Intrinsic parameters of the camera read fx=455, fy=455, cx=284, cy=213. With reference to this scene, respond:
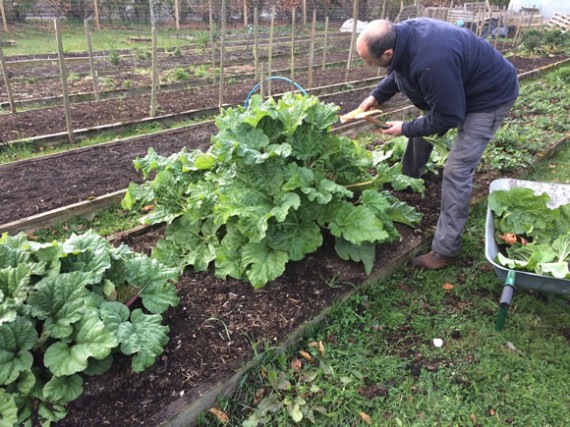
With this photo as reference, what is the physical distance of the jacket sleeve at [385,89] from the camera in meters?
4.00

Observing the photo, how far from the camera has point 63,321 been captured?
7.34 ft

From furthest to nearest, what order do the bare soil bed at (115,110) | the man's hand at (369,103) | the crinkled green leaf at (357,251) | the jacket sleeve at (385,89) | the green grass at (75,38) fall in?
the green grass at (75,38) → the bare soil bed at (115,110) → the man's hand at (369,103) → the jacket sleeve at (385,89) → the crinkled green leaf at (357,251)

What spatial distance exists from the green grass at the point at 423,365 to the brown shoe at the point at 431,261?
0.12m

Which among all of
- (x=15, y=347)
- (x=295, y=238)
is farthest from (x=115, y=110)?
(x=15, y=347)

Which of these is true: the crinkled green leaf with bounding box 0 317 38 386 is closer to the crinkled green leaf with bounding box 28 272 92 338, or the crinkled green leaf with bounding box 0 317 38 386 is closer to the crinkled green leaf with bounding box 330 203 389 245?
the crinkled green leaf with bounding box 28 272 92 338

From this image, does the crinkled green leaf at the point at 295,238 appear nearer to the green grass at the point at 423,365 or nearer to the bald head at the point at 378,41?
the green grass at the point at 423,365

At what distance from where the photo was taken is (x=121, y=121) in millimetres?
7086

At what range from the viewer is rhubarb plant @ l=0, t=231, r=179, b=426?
2.14 m

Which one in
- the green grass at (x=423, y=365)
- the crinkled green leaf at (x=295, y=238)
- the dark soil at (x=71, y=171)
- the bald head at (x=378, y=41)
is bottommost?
the green grass at (x=423, y=365)

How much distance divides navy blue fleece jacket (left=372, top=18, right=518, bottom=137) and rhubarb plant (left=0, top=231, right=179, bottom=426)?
222 centimetres

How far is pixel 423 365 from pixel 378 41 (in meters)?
2.18

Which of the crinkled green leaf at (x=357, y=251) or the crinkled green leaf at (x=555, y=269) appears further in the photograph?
the crinkled green leaf at (x=357, y=251)

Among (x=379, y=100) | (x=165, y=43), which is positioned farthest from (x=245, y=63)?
(x=379, y=100)

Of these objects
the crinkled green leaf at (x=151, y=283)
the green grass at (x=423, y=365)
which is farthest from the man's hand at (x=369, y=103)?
the crinkled green leaf at (x=151, y=283)
